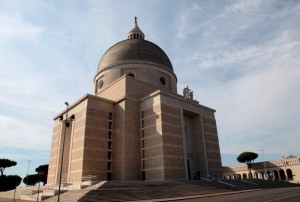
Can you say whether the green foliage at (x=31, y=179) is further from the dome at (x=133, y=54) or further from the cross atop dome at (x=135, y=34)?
the cross atop dome at (x=135, y=34)

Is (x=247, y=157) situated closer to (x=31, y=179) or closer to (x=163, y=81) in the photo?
(x=163, y=81)

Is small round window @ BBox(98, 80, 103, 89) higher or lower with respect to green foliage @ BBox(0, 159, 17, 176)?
higher

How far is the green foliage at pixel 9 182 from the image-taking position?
47875 mm

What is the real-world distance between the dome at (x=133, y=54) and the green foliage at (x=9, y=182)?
31.5 metres

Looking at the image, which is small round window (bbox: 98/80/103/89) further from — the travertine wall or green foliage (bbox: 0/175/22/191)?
green foliage (bbox: 0/175/22/191)

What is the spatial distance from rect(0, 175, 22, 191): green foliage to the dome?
1239 inches

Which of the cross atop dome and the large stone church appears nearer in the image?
the large stone church

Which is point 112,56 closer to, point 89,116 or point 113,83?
point 113,83

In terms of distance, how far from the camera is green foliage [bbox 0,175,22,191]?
47875 millimetres

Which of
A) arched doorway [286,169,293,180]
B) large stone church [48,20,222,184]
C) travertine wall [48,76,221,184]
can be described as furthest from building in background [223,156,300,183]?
travertine wall [48,76,221,184]

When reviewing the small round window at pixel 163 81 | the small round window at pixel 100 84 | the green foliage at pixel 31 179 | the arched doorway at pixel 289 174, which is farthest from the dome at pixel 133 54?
the green foliage at pixel 31 179

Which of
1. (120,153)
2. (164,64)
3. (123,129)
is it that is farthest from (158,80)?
(120,153)

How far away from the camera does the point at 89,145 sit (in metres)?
28.3

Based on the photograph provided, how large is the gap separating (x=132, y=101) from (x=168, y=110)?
5238mm
